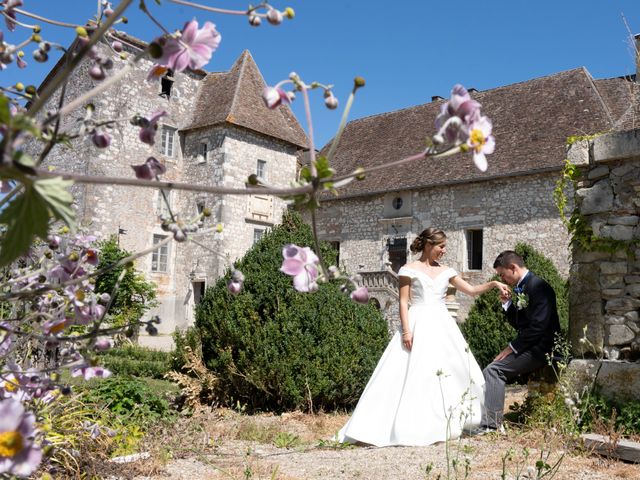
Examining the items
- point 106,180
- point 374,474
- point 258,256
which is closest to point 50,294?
point 106,180

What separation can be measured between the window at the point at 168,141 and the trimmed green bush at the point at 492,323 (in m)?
14.9

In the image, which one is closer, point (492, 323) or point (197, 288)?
point (492, 323)

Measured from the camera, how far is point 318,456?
4.80 m

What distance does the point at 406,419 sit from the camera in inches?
206

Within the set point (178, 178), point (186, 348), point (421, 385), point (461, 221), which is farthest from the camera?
point (178, 178)

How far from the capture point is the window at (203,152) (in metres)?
22.1

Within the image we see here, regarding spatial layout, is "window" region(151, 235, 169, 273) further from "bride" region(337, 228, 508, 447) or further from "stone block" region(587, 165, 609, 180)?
"stone block" region(587, 165, 609, 180)

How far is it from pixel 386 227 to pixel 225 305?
551 inches

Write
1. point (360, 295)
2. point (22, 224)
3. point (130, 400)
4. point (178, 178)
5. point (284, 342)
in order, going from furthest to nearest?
1. point (178, 178)
2. point (284, 342)
3. point (130, 400)
4. point (360, 295)
5. point (22, 224)

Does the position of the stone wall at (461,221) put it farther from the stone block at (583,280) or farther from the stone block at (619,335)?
the stone block at (619,335)

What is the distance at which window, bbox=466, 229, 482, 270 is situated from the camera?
62.6 ft

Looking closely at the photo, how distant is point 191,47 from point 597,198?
5.03 meters

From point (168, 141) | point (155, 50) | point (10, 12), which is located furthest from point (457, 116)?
point (168, 141)

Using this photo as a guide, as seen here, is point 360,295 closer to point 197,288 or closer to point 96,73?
point 96,73
